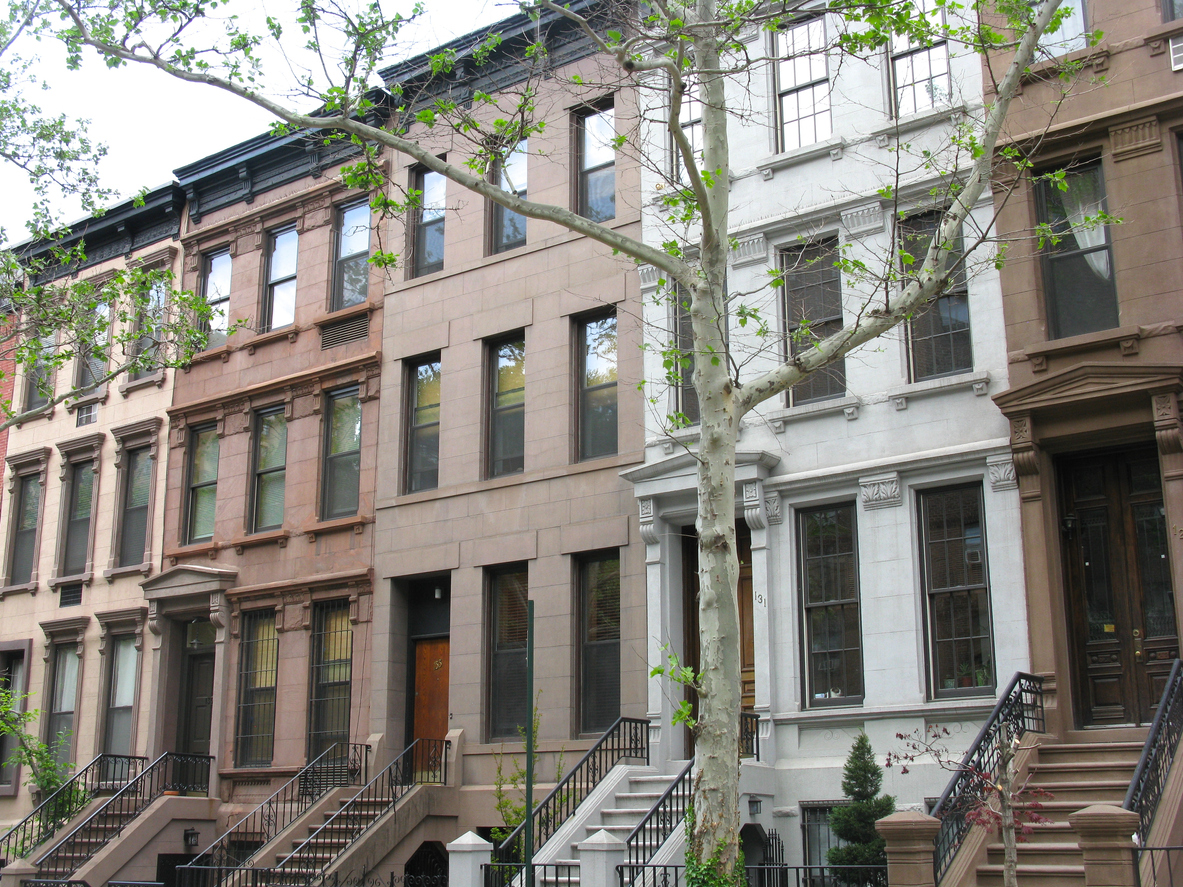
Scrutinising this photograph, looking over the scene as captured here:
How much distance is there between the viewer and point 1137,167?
44.9 feet

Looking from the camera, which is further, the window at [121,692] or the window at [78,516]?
the window at [78,516]

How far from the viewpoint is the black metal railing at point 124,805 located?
18469 millimetres

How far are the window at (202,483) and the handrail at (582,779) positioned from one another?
1006cm

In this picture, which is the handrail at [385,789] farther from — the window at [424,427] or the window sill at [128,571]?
the window sill at [128,571]

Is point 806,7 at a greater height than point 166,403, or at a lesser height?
greater

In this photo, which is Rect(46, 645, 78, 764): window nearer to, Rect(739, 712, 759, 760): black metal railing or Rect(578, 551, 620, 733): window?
Rect(578, 551, 620, 733): window

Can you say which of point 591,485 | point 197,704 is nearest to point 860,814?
point 591,485

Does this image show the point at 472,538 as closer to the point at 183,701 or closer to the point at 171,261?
the point at 183,701

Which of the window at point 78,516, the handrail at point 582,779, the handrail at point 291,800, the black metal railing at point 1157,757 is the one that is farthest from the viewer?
the window at point 78,516

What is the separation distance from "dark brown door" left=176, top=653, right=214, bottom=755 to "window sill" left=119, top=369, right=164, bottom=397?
5.47 m

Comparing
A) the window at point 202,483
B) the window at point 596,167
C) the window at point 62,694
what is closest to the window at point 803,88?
the window at point 596,167

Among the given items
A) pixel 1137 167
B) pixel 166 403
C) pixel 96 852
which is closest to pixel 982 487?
pixel 1137 167

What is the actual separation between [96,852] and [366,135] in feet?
40.5

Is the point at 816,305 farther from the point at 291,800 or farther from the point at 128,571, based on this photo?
the point at 128,571
